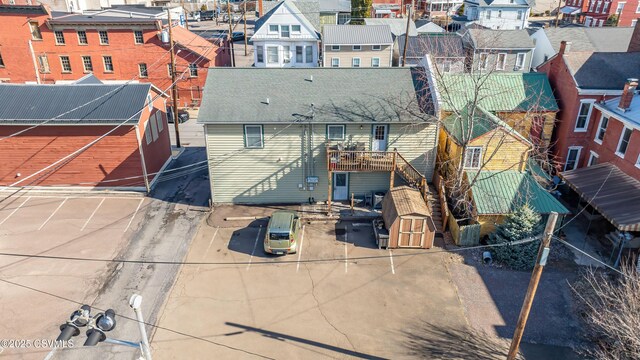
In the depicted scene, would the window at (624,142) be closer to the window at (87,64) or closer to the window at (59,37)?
the window at (87,64)

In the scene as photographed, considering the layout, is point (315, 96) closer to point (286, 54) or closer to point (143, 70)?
point (286, 54)

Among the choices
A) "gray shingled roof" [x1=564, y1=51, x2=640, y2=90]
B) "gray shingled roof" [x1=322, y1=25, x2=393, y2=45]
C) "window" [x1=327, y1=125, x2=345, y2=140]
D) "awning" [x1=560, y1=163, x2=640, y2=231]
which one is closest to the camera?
"awning" [x1=560, y1=163, x2=640, y2=231]

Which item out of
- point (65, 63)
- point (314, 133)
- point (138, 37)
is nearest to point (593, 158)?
point (314, 133)

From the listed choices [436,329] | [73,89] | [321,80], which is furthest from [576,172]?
[73,89]

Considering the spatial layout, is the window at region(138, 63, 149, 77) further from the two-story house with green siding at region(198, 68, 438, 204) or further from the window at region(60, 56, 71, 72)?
the two-story house with green siding at region(198, 68, 438, 204)

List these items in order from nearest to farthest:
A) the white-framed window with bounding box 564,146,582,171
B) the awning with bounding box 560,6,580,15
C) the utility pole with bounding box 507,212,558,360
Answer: the utility pole with bounding box 507,212,558,360, the white-framed window with bounding box 564,146,582,171, the awning with bounding box 560,6,580,15

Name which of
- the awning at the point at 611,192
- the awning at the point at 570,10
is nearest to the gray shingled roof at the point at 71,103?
the awning at the point at 611,192

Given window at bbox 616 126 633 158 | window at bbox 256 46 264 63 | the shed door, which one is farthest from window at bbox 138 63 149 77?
window at bbox 616 126 633 158

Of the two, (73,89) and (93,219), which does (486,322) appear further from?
(73,89)
